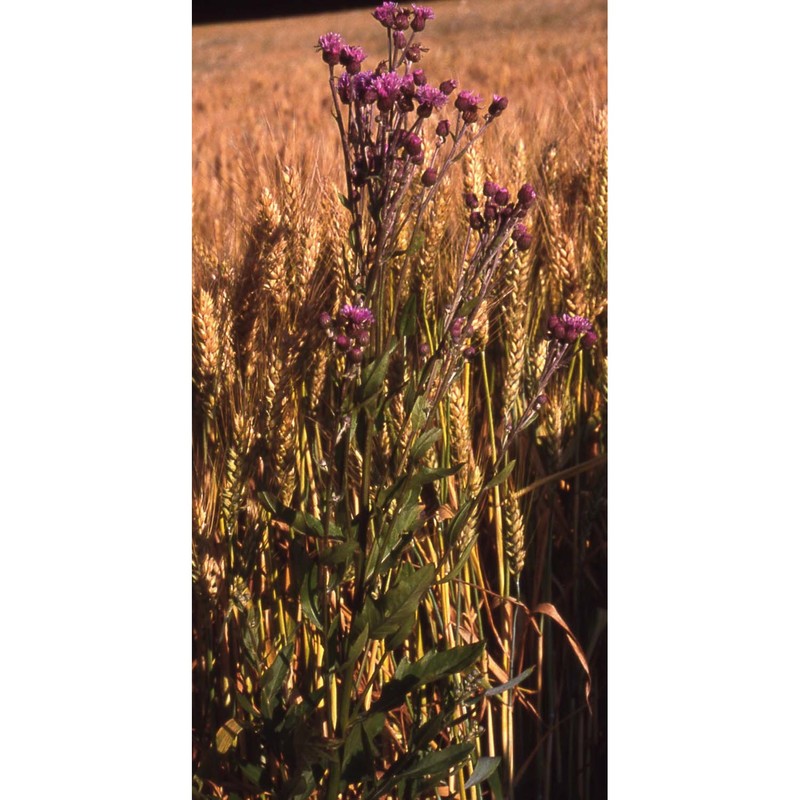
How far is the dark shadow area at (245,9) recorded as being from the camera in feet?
4.43

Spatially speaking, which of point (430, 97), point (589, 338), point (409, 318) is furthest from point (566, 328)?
point (430, 97)

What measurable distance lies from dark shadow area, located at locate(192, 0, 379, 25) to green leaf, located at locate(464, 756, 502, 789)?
0.95 m

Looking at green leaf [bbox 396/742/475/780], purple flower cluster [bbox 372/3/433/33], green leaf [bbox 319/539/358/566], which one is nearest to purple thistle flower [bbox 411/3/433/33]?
purple flower cluster [bbox 372/3/433/33]

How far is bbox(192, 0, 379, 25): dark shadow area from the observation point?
4.43 feet

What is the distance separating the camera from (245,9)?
1387 millimetres

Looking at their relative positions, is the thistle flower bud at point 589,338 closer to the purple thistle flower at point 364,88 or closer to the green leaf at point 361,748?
the purple thistle flower at point 364,88

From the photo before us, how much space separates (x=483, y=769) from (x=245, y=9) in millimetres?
1010

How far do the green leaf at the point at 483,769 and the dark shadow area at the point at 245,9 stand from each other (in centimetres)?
95

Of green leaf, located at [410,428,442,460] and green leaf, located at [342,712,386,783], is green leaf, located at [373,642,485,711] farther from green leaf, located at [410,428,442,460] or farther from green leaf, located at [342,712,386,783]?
green leaf, located at [410,428,442,460]

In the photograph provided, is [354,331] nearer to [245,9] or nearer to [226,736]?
[226,736]
